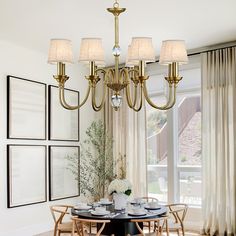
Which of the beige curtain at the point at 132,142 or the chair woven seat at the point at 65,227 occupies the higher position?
the beige curtain at the point at 132,142

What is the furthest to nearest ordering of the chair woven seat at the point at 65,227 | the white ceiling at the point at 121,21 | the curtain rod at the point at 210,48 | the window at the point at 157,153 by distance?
the window at the point at 157,153
the curtain rod at the point at 210,48
the chair woven seat at the point at 65,227
the white ceiling at the point at 121,21

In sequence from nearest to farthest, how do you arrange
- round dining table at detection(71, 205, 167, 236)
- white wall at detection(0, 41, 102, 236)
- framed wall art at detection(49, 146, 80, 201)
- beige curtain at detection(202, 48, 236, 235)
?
round dining table at detection(71, 205, 167, 236) → white wall at detection(0, 41, 102, 236) → beige curtain at detection(202, 48, 236, 235) → framed wall art at detection(49, 146, 80, 201)

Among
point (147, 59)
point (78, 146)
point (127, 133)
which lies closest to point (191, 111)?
point (127, 133)

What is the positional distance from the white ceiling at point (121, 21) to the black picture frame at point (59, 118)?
3.15 ft

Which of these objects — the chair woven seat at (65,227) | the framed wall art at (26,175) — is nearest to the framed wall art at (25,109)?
the framed wall art at (26,175)

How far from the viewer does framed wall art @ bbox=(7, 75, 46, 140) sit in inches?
217

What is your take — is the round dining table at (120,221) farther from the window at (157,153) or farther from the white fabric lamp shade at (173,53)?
the window at (157,153)

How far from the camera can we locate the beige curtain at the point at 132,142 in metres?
6.51

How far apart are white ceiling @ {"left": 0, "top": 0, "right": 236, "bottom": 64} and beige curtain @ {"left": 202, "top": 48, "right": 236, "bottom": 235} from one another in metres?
0.42

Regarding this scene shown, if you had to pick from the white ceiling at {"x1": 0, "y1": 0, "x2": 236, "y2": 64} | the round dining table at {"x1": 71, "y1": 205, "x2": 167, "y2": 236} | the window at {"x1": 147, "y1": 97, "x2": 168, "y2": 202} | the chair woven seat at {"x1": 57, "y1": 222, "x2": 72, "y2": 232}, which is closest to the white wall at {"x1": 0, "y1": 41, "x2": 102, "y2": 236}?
the white ceiling at {"x1": 0, "y1": 0, "x2": 236, "y2": 64}

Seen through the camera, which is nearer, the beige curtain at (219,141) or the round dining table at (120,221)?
the round dining table at (120,221)

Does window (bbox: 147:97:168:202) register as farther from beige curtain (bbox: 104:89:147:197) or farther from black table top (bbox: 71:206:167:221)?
black table top (bbox: 71:206:167:221)

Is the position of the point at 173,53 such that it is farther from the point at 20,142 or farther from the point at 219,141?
the point at 20,142

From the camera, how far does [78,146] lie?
673 cm
